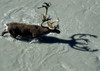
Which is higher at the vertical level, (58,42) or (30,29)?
(30,29)

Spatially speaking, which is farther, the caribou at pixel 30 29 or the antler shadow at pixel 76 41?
the antler shadow at pixel 76 41

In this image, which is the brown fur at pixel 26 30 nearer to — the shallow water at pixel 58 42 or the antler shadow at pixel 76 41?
the shallow water at pixel 58 42

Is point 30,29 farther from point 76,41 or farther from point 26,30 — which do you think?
point 76,41

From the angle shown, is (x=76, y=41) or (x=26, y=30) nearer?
(x=26, y=30)

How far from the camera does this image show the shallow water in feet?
32.8

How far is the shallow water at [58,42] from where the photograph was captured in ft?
32.8

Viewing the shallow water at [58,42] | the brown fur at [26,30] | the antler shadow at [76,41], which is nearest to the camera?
the shallow water at [58,42]

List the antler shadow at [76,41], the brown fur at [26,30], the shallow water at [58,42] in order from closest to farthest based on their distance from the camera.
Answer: the shallow water at [58,42]
the brown fur at [26,30]
the antler shadow at [76,41]

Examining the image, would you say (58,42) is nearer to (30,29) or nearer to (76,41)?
(76,41)

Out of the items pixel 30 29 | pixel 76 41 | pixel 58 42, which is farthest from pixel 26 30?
pixel 76 41

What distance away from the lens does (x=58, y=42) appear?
11.1 metres

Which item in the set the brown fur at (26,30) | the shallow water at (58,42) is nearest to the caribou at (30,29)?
the brown fur at (26,30)

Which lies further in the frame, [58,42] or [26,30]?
[58,42]

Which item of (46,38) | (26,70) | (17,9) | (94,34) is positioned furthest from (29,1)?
(26,70)
